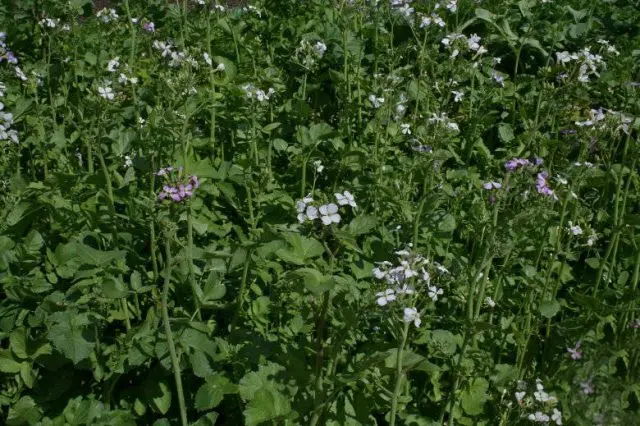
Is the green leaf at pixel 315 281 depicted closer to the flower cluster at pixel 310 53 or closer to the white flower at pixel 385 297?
the white flower at pixel 385 297

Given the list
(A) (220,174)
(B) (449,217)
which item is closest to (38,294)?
(A) (220,174)

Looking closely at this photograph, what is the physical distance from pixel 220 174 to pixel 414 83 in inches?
59.2

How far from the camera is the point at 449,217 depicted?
136 inches

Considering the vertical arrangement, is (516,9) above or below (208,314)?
above

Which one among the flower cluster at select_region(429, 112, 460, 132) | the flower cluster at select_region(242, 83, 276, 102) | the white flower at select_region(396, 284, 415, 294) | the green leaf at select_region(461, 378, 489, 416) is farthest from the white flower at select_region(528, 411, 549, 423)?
the flower cluster at select_region(242, 83, 276, 102)

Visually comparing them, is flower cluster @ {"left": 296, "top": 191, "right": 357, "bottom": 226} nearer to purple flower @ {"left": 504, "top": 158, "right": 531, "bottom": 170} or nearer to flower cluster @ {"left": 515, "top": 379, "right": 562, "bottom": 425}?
purple flower @ {"left": 504, "top": 158, "right": 531, "bottom": 170}

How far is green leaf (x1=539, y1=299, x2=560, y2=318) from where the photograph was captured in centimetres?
304

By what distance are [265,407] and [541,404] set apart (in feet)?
3.56

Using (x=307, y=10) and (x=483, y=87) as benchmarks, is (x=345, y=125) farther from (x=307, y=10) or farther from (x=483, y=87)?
(x=307, y=10)

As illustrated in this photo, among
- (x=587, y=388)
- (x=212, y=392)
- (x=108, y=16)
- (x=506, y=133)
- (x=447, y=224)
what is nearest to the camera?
(x=587, y=388)

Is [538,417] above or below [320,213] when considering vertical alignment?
below

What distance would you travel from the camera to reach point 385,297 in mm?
2311

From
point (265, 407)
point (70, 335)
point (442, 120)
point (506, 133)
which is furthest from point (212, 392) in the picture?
point (506, 133)

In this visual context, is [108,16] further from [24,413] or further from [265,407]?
[265,407]
